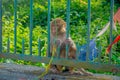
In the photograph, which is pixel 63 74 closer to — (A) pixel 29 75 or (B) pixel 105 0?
(A) pixel 29 75

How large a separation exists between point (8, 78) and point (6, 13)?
461 cm

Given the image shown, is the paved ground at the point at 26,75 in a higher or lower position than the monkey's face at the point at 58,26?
lower

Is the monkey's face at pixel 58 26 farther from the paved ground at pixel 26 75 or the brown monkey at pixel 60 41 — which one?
the paved ground at pixel 26 75

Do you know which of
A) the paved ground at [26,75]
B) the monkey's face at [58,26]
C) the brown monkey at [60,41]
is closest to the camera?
the paved ground at [26,75]

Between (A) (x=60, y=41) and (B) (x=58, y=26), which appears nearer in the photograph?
(A) (x=60, y=41)

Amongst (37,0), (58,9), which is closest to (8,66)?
(58,9)

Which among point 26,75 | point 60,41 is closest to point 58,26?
point 60,41

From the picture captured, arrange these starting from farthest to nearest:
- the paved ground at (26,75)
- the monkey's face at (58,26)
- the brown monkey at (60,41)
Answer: the monkey's face at (58,26) → the brown monkey at (60,41) → the paved ground at (26,75)

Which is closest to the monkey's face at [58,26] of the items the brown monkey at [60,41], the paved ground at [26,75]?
the brown monkey at [60,41]

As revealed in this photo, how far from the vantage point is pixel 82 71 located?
4707 mm

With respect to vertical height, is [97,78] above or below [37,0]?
below

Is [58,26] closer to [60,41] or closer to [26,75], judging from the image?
[60,41]

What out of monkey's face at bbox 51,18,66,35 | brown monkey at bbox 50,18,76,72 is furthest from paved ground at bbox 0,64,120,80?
monkey's face at bbox 51,18,66,35

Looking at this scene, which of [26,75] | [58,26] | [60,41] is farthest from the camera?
[58,26]
